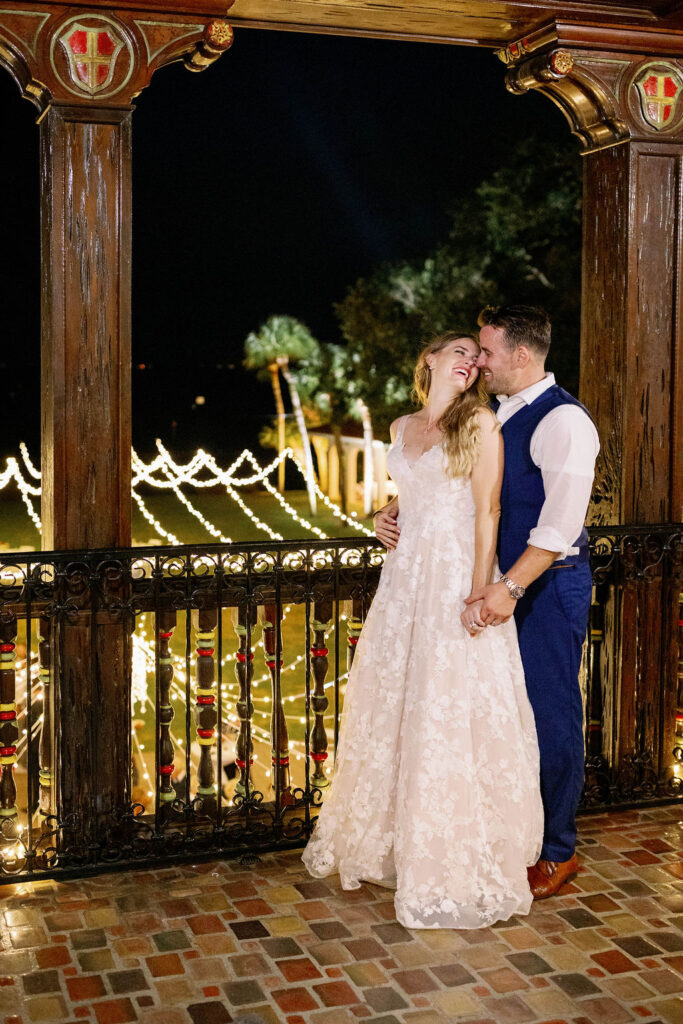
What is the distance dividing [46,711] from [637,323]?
118 inches

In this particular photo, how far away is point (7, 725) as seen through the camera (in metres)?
4.23

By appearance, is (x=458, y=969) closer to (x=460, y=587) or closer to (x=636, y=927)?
(x=636, y=927)

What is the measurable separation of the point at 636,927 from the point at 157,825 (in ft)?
5.85

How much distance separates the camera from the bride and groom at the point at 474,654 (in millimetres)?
3781

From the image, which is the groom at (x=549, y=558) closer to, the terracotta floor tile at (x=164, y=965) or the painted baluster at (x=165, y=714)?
the painted baluster at (x=165, y=714)

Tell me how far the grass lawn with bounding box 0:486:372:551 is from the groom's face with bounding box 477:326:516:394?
86.2 feet

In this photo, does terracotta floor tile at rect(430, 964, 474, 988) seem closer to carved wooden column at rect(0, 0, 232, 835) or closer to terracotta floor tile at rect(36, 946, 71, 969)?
terracotta floor tile at rect(36, 946, 71, 969)

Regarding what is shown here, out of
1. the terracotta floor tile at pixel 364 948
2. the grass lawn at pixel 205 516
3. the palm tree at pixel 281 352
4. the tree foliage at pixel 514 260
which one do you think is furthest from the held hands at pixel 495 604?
the palm tree at pixel 281 352

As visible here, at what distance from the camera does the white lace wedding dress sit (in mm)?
3762

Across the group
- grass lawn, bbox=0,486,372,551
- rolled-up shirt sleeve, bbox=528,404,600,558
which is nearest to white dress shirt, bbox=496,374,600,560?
rolled-up shirt sleeve, bbox=528,404,600,558

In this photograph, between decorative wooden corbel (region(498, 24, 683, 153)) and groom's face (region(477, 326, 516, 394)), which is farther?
decorative wooden corbel (region(498, 24, 683, 153))

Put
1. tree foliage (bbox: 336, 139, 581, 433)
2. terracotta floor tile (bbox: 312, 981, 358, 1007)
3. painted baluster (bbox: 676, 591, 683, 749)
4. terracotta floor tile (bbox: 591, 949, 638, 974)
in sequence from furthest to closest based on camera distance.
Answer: tree foliage (bbox: 336, 139, 581, 433) → painted baluster (bbox: 676, 591, 683, 749) → terracotta floor tile (bbox: 591, 949, 638, 974) → terracotta floor tile (bbox: 312, 981, 358, 1007)

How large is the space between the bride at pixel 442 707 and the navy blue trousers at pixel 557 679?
0.13 m

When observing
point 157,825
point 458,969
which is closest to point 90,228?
point 157,825
